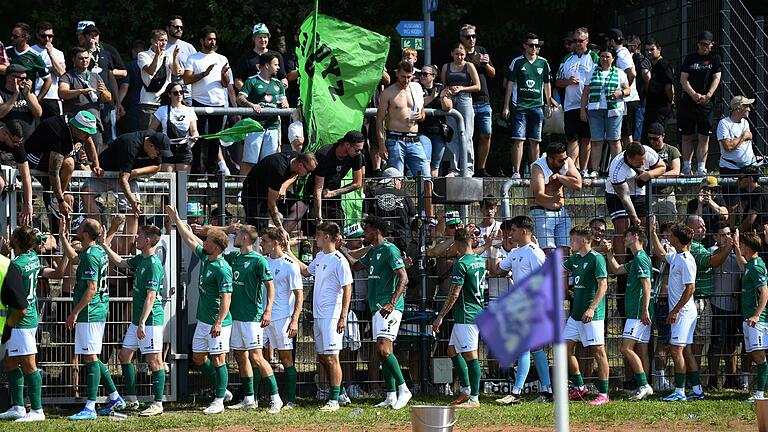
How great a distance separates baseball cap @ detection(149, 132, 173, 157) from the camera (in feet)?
50.7

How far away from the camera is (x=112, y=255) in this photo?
15.1 metres

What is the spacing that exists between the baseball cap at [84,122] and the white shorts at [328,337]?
3.49 meters

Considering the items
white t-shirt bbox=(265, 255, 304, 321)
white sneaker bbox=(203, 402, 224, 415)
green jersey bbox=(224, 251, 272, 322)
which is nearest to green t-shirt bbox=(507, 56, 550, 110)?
white t-shirt bbox=(265, 255, 304, 321)

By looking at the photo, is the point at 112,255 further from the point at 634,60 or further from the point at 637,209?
the point at 634,60

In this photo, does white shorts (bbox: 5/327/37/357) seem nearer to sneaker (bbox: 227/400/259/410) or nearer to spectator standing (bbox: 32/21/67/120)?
sneaker (bbox: 227/400/259/410)

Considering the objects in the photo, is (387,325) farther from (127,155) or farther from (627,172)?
(627,172)

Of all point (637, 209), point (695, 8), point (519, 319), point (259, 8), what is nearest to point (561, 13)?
point (695, 8)

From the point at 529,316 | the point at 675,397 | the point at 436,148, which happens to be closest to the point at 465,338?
the point at 675,397

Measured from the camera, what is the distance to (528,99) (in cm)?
1956

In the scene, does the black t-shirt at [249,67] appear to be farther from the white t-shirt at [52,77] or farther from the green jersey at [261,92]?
the white t-shirt at [52,77]

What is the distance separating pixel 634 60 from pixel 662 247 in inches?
184

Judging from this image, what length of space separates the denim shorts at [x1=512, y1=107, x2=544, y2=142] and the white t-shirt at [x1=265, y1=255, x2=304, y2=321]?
5269 mm

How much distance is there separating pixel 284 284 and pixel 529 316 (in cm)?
780

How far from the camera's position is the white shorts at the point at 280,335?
15.6 metres
